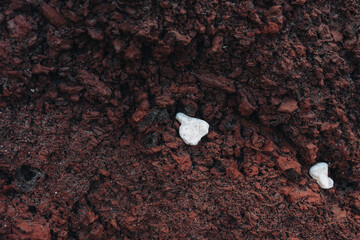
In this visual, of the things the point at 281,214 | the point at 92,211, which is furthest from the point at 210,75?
the point at 92,211

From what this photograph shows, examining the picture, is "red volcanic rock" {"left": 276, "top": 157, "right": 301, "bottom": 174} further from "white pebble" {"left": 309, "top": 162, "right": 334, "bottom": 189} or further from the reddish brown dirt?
"white pebble" {"left": 309, "top": 162, "right": 334, "bottom": 189}

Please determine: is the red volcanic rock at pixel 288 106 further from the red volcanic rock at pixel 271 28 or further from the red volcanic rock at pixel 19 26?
the red volcanic rock at pixel 19 26

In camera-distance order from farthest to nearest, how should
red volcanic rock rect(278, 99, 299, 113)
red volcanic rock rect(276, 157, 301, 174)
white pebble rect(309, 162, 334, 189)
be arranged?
1. white pebble rect(309, 162, 334, 189)
2. red volcanic rock rect(276, 157, 301, 174)
3. red volcanic rock rect(278, 99, 299, 113)

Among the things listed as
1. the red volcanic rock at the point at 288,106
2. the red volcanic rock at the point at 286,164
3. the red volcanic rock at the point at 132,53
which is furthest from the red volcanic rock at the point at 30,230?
the red volcanic rock at the point at 288,106

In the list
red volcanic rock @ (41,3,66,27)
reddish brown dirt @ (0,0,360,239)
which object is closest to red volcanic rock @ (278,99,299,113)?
reddish brown dirt @ (0,0,360,239)

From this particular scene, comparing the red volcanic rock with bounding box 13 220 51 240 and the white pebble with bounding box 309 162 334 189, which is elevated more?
the white pebble with bounding box 309 162 334 189

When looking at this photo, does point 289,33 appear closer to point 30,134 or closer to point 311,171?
point 311,171

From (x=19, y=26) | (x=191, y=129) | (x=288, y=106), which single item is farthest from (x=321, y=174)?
(x=19, y=26)
